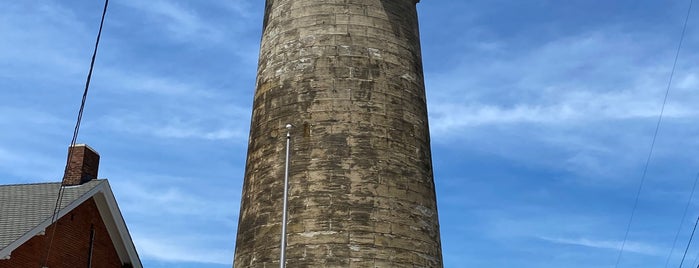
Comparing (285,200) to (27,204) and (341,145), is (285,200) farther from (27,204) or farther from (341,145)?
(27,204)

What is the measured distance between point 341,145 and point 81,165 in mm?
10569

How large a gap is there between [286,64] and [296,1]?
175cm

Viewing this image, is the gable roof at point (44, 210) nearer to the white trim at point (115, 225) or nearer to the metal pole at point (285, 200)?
the white trim at point (115, 225)

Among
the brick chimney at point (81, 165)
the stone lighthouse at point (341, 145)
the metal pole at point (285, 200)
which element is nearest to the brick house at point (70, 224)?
the brick chimney at point (81, 165)

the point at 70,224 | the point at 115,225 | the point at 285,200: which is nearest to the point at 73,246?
the point at 70,224

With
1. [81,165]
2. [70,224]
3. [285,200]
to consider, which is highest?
[81,165]

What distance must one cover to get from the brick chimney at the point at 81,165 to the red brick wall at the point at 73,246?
927 millimetres

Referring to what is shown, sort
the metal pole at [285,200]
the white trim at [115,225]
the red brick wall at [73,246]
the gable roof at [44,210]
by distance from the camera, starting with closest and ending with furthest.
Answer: the metal pole at [285,200] → the gable roof at [44,210] → the red brick wall at [73,246] → the white trim at [115,225]

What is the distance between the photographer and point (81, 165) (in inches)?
1082

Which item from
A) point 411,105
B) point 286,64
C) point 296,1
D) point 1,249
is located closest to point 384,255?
point 411,105

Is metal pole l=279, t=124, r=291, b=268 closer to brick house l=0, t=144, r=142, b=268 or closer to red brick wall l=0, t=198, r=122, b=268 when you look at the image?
brick house l=0, t=144, r=142, b=268

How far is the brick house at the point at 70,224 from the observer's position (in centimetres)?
2386

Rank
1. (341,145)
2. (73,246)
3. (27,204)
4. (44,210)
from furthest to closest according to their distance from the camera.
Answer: (73,246) → (27,204) → (44,210) → (341,145)

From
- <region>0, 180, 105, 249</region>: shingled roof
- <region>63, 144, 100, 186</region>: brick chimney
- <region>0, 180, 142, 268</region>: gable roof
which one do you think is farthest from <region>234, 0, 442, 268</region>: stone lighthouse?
<region>63, 144, 100, 186</region>: brick chimney
